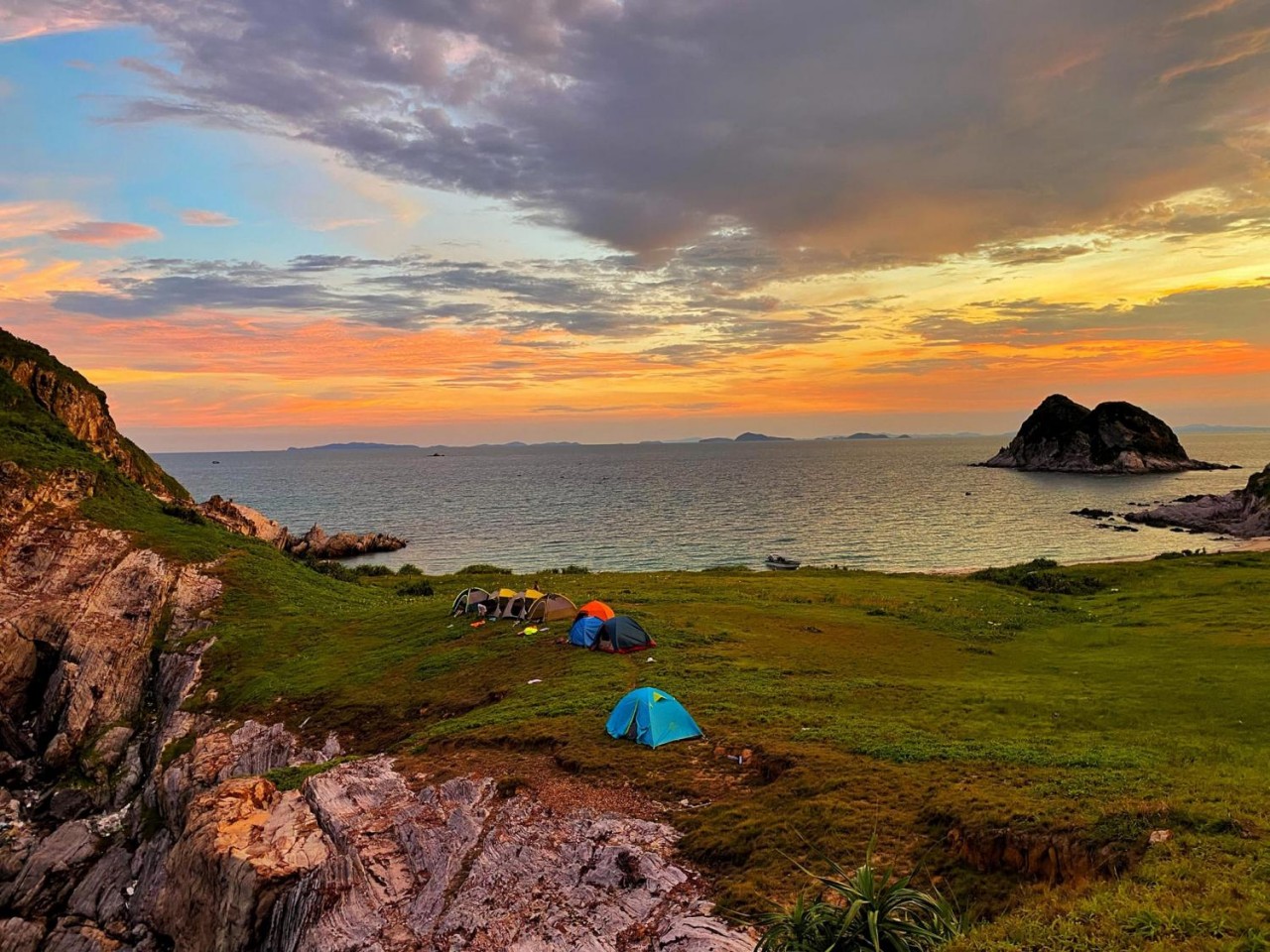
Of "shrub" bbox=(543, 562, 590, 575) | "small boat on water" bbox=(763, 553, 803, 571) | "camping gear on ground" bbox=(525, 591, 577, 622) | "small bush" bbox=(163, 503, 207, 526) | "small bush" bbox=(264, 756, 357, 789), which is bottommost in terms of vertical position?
"small boat on water" bbox=(763, 553, 803, 571)

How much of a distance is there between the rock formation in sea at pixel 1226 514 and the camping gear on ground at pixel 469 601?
11696 cm

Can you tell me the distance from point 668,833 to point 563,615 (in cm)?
2442

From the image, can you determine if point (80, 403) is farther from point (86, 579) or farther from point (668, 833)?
point (668, 833)

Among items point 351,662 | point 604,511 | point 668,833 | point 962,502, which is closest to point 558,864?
point 668,833

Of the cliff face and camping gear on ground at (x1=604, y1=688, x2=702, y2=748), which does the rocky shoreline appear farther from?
the cliff face

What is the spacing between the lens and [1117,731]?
70.4ft

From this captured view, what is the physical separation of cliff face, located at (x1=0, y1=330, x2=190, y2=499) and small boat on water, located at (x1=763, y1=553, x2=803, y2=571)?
220 ft

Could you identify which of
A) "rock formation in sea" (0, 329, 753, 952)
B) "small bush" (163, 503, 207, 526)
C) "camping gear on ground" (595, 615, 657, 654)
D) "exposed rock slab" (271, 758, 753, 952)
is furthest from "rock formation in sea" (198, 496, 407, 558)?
"exposed rock slab" (271, 758, 753, 952)

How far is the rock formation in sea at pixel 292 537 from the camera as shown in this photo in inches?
3004

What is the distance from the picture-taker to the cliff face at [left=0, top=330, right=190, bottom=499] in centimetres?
6291

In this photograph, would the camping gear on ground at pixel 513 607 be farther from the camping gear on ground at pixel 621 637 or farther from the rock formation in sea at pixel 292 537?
the rock formation in sea at pixel 292 537

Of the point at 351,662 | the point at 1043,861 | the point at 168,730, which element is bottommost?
the point at 168,730

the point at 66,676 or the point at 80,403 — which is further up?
the point at 80,403

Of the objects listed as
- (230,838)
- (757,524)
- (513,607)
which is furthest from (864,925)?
(757,524)
